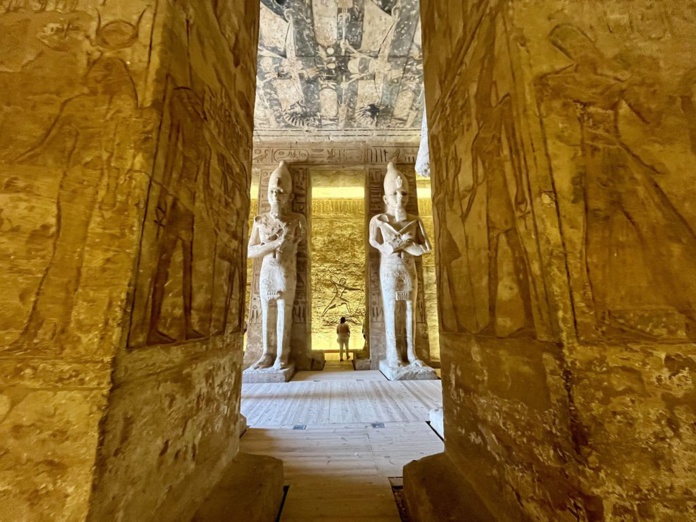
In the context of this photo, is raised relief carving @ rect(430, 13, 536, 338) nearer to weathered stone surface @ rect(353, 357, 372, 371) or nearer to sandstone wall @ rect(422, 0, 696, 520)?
sandstone wall @ rect(422, 0, 696, 520)

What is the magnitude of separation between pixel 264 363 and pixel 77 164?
4.34 meters

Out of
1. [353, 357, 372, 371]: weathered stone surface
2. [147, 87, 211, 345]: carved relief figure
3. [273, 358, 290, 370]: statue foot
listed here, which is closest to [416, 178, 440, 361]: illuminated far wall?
[353, 357, 372, 371]: weathered stone surface

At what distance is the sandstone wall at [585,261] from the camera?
73cm

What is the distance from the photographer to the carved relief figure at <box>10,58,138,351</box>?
2.59 ft

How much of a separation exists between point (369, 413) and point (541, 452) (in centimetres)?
215

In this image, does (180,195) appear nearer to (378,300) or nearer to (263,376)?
(263,376)

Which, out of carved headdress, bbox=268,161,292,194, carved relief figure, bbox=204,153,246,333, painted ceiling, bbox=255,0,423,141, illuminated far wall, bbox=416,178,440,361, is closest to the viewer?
carved relief figure, bbox=204,153,246,333

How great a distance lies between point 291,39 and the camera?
4.57m

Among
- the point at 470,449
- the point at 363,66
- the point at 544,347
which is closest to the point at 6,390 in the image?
the point at 544,347

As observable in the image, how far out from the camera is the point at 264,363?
4.72 m

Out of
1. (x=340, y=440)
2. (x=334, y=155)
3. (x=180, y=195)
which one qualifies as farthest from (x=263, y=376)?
(x=334, y=155)

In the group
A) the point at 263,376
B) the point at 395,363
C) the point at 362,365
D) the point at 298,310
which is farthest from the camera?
the point at 298,310

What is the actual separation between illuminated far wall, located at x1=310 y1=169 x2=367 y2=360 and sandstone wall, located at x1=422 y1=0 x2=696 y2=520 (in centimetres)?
847

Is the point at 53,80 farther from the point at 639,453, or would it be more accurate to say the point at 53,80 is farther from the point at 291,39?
the point at 291,39
